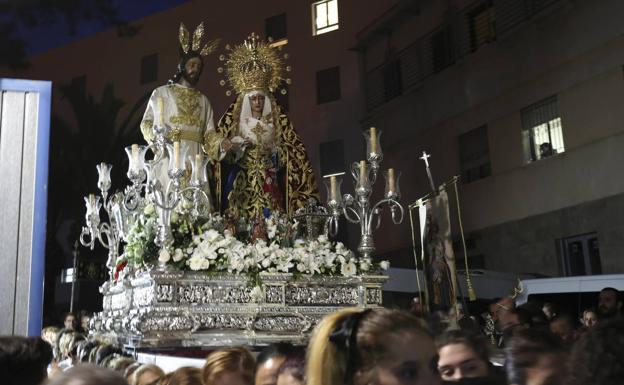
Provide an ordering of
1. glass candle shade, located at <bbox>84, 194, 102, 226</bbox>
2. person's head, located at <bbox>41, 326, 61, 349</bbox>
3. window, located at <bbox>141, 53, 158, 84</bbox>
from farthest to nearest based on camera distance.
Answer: window, located at <bbox>141, 53, 158, 84</bbox> → glass candle shade, located at <bbox>84, 194, 102, 226</bbox> → person's head, located at <bbox>41, 326, 61, 349</bbox>

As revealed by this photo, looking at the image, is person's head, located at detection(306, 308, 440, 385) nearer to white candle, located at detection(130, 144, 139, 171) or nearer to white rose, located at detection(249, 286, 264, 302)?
white rose, located at detection(249, 286, 264, 302)

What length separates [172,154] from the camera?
6.68m

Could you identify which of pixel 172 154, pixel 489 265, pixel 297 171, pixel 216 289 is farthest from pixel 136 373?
pixel 489 265

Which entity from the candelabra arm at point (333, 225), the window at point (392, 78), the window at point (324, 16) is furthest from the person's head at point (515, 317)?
the window at point (324, 16)

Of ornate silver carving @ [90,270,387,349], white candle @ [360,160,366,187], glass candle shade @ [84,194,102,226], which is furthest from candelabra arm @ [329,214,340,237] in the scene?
glass candle shade @ [84,194,102,226]

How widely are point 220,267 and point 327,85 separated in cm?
1288

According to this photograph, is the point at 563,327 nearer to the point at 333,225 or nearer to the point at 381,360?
the point at 333,225

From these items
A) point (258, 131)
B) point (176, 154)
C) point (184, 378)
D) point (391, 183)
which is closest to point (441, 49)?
point (258, 131)

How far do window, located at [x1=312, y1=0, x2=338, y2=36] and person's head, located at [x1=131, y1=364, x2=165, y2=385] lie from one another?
52.5ft

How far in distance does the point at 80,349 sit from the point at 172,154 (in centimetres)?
195

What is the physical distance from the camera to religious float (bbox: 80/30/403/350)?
20.6 ft

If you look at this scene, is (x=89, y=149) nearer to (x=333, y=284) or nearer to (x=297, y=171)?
(x=297, y=171)

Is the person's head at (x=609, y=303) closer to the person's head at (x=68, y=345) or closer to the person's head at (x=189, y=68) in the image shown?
the person's head at (x=68, y=345)

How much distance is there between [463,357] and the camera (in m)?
2.96
